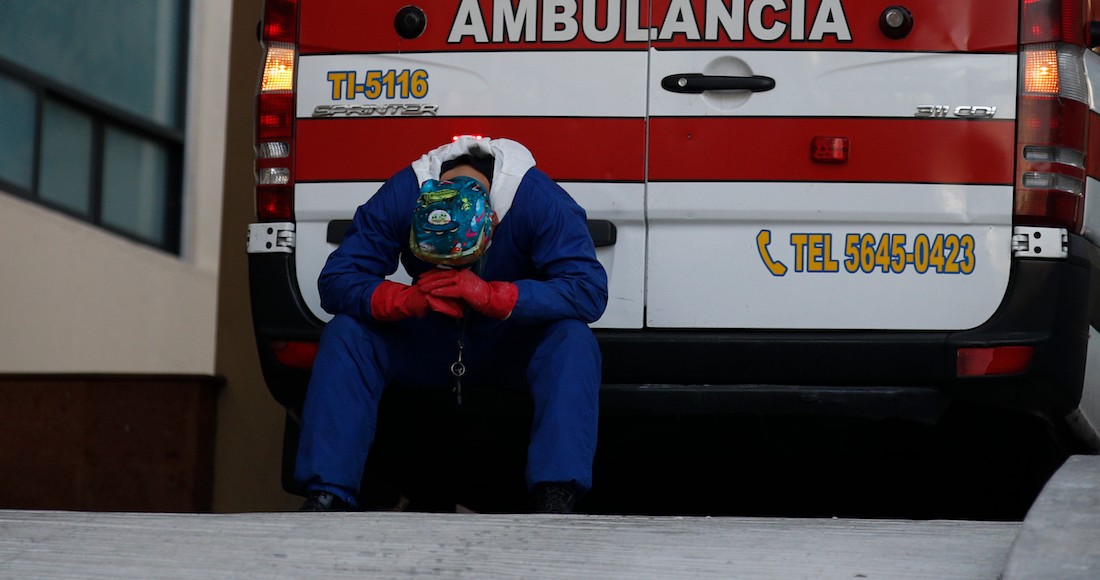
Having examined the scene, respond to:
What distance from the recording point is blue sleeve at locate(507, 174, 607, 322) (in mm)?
4297

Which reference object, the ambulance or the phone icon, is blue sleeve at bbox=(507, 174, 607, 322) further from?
the phone icon

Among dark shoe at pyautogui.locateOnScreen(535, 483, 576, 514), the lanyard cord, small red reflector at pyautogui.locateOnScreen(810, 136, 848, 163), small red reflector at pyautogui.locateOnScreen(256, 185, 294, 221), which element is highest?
small red reflector at pyautogui.locateOnScreen(810, 136, 848, 163)

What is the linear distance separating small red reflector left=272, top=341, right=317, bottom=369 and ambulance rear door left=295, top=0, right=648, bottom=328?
3.7 inches

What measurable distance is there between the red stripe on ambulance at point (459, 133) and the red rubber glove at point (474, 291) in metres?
0.41

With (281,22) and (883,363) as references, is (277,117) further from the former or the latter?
(883,363)

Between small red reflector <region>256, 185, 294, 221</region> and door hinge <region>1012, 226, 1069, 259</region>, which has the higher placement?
small red reflector <region>256, 185, 294, 221</region>

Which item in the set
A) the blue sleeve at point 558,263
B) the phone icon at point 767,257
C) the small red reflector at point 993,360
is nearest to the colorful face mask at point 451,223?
the blue sleeve at point 558,263

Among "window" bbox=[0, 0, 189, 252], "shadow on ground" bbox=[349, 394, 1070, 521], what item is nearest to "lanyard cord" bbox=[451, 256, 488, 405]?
"shadow on ground" bbox=[349, 394, 1070, 521]

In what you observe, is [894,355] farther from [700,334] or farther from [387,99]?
[387,99]

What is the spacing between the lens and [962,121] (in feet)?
14.4

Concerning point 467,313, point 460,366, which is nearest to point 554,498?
point 460,366

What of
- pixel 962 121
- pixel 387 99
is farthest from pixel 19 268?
pixel 962 121

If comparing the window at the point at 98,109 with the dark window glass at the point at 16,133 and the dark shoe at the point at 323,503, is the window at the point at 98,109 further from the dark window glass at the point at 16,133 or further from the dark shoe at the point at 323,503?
the dark shoe at the point at 323,503

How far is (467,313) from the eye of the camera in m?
4.43
